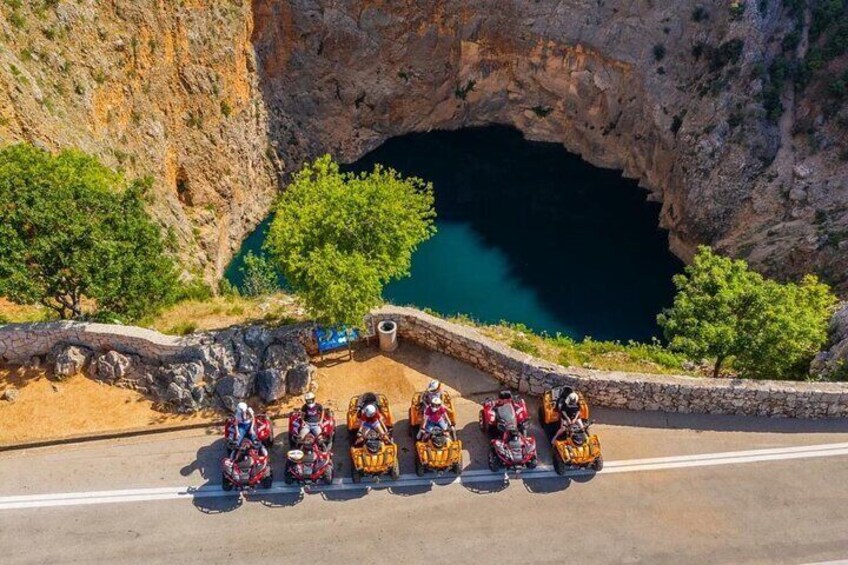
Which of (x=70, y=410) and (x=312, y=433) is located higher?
(x=70, y=410)

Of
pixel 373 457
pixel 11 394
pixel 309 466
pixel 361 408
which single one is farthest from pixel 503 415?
pixel 11 394

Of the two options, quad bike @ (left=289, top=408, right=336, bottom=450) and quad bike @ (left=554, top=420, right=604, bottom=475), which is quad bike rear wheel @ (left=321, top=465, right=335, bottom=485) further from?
quad bike @ (left=554, top=420, right=604, bottom=475)

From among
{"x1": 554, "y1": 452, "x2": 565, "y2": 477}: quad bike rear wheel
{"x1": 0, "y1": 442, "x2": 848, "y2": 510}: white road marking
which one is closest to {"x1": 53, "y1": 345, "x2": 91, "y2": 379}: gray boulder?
{"x1": 0, "y1": 442, "x2": 848, "y2": 510}: white road marking

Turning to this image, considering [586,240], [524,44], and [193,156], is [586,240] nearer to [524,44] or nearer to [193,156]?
[524,44]

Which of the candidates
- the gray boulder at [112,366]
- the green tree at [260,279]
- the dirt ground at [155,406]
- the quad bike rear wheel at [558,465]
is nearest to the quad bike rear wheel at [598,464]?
the quad bike rear wheel at [558,465]

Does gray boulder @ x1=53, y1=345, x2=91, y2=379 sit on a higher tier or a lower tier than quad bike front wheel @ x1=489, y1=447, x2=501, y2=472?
higher

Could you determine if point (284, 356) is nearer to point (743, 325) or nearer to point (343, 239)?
point (343, 239)

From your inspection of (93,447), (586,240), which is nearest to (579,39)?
(586,240)

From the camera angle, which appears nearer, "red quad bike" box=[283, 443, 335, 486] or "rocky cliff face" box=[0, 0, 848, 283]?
"red quad bike" box=[283, 443, 335, 486]
